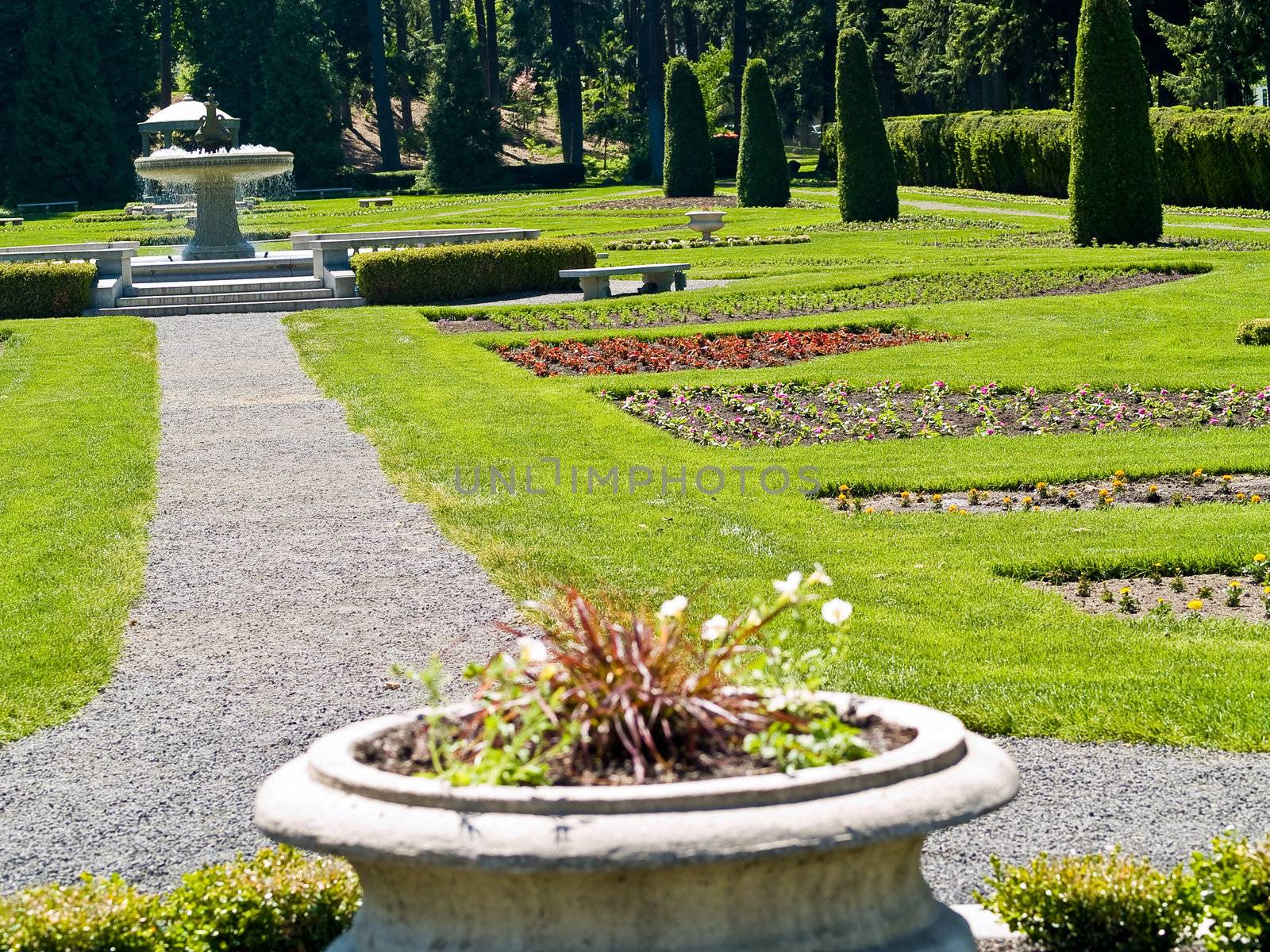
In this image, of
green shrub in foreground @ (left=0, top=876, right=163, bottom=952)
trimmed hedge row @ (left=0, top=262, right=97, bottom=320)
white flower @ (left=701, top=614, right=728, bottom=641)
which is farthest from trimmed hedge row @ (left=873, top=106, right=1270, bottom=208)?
green shrub in foreground @ (left=0, top=876, right=163, bottom=952)

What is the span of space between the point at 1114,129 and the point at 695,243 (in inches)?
347

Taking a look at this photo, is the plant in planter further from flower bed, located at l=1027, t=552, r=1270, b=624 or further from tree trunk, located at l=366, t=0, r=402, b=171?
tree trunk, located at l=366, t=0, r=402, b=171

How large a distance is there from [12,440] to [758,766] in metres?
10.2

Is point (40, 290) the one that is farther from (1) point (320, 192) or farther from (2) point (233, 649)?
(1) point (320, 192)

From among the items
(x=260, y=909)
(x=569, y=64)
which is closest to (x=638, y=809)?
(x=260, y=909)

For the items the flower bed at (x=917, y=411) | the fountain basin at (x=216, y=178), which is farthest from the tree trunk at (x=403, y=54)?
the flower bed at (x=917, y=411)

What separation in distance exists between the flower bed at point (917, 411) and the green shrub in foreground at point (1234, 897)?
8027 millimetres

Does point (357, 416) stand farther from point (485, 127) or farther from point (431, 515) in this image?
point (485, 127)

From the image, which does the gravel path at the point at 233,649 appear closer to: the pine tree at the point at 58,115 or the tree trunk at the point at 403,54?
the pine tree at the point at 58,115

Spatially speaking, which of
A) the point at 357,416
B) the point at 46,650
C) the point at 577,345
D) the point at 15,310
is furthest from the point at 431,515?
the point at 15,310

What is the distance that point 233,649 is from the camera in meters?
6.64

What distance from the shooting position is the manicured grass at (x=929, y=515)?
19.1 feet

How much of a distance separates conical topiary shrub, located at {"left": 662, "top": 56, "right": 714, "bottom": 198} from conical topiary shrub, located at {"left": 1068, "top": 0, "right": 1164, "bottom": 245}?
20.0m

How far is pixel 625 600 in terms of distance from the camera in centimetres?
642
